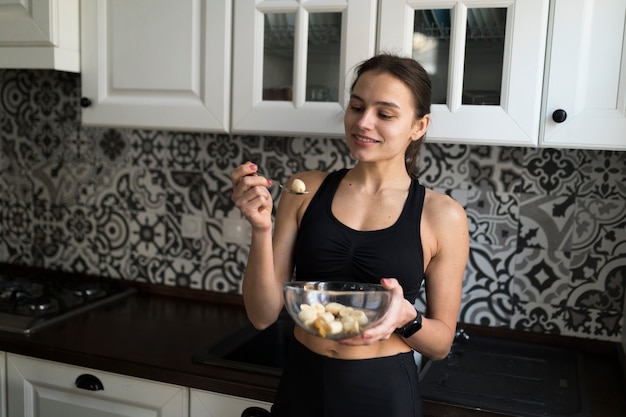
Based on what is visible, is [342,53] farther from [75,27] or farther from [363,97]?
[75,27]

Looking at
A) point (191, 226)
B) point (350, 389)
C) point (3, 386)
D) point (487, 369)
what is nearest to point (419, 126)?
point (350, 389)

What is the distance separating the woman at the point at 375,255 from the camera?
4.06 ft

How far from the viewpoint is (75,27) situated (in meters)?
1.80

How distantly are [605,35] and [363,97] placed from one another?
0.57m

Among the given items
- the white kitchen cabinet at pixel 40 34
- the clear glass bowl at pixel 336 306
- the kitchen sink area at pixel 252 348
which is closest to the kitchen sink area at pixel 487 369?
the kitchen sink area at pixel 252 348

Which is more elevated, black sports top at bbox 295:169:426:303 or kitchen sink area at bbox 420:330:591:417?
black sports top at bbox 295:169:426:303

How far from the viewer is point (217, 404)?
1.53 meters

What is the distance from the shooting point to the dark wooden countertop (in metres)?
1.49

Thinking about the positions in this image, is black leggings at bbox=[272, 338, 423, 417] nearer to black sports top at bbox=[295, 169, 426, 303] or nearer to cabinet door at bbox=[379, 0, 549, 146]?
black sports top at bbox=[295, 169, 426, 303]

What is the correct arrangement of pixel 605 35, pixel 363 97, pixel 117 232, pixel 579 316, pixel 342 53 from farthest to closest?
1. pixel 117 232
2. pixel 579 316
3. pixel 342 53
4. pixel 605 35
5. pixel 363 97

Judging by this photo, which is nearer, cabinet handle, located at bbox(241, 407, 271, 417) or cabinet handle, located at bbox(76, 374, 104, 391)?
cabinet handle, located at bbox(241, 407, 271, 417)

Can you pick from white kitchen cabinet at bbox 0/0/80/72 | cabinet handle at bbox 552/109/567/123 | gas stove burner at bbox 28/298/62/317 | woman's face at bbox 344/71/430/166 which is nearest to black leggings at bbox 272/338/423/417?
woman's face at bbox 344/71/430/166

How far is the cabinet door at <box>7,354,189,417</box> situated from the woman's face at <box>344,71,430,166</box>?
77 cm

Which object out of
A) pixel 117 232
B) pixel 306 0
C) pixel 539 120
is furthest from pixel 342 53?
pixel 117 232
